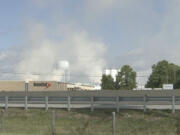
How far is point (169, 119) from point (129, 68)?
→ 7839 cm

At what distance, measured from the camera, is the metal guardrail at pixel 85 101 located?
824 inches

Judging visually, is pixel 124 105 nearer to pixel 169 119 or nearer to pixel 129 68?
pixel 169 119

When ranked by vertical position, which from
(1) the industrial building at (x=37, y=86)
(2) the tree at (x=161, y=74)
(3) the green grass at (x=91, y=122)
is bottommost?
(3) the green grass at (x=91, y=122)

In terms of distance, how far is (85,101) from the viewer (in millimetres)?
23125

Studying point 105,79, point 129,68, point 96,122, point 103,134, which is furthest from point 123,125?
point 105,79

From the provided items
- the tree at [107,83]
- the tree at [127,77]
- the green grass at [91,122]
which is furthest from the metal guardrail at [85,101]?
the tree at [107,83]

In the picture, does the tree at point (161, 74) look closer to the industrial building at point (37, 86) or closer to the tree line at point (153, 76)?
the tree line at point (153, 76)

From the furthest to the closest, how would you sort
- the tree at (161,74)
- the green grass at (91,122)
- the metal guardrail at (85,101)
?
the tree at (161,74) < the metal guardrail at (85,101) < the green grass at (91,122)

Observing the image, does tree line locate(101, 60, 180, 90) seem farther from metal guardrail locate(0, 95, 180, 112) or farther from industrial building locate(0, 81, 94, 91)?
metal guardrail locate(0, 95, 180, 112)

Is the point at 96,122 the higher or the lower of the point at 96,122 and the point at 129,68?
the lower

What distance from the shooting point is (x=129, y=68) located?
96.0 metres

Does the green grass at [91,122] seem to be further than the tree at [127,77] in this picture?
No

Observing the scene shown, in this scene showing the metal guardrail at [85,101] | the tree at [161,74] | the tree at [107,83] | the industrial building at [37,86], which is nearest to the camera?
the metal guardrail at [85,101]

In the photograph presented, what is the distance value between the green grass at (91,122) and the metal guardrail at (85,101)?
738 millimetres
